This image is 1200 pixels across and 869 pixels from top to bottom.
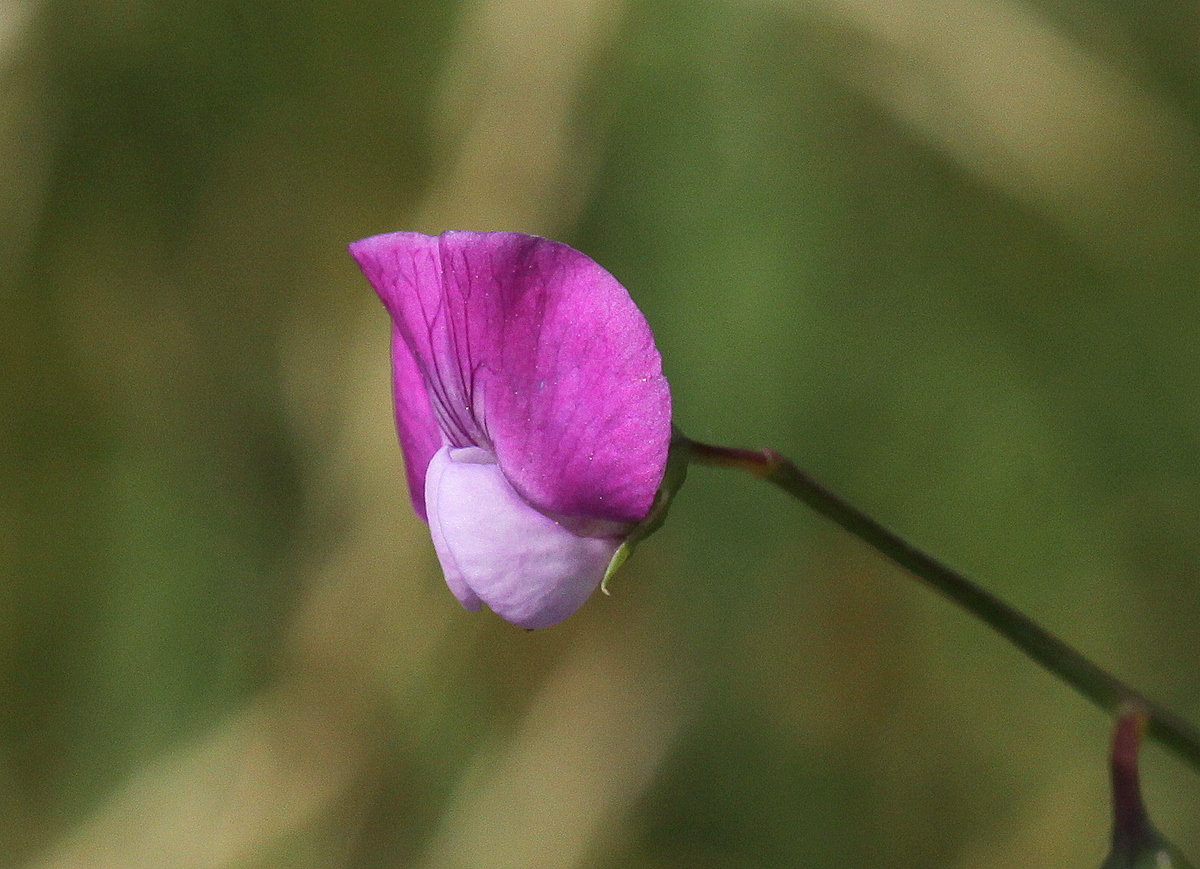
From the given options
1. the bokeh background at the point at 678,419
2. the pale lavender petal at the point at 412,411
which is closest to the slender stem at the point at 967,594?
the pale lavender petal at the point at 412,411

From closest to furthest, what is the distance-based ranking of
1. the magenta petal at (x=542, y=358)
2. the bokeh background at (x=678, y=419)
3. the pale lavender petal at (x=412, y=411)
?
1. the magenta petal at (x=542, y=358)
2. the pale lavender petal at (x=412, y=411)
3. the bokeh background at (x=678, y=419)

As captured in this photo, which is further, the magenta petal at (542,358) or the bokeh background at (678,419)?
the bokeh background at (678,419)

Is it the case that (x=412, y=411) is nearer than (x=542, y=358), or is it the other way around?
(x=542, y=358)

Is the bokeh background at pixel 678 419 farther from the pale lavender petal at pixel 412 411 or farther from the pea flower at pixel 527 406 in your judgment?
the pea flower at pixel 527 406

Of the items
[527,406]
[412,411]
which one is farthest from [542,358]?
[412,411]

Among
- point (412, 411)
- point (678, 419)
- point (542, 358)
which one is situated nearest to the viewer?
point (542, 358)

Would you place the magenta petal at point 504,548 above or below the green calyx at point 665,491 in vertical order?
below

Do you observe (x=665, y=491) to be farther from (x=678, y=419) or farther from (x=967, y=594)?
(x=678, y=419)

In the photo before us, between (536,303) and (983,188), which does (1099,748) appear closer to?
(983,188)
